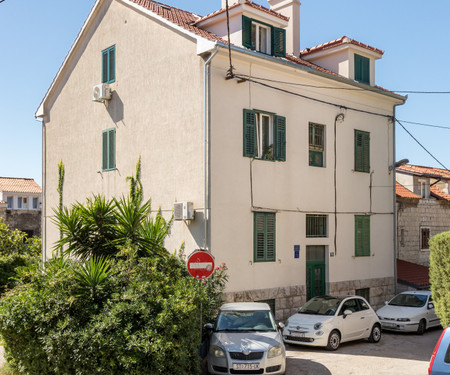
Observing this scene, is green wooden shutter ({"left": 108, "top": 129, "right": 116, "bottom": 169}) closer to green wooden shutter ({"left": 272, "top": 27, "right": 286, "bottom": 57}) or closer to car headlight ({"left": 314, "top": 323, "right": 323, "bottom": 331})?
green wooden shutter ({"left": 272, "top": 27, "right": 286, "bottom": 57})

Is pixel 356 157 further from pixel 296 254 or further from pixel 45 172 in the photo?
pixel 45 172

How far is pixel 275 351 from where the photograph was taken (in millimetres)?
11758

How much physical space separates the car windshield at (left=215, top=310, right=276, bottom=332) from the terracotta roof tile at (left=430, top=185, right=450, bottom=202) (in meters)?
17.2

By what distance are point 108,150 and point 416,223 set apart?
1445 centimetres

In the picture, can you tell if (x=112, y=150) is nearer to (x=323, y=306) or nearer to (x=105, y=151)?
(x=105, y=151)

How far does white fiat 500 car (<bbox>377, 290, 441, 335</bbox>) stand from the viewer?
706 inches

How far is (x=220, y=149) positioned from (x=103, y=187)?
5933mm

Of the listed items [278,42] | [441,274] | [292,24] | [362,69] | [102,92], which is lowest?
[441,274]

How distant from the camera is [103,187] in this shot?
20.4 metres

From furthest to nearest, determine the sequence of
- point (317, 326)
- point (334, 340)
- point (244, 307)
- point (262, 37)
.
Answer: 1. point (262, 37)
2. point (334, 340)
3. point (317, 326)
4. point (244, 307)

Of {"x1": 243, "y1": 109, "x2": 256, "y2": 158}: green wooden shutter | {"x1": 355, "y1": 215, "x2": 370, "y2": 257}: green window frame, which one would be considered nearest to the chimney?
{"x1": 243, "y1": 109, "x2": 256, "y2": 158}: green wooden shutter

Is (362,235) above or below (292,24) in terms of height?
below

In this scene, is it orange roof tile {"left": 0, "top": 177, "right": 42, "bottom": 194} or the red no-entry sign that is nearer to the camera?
the red no-entry sign

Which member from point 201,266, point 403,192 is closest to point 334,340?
point 201,266
